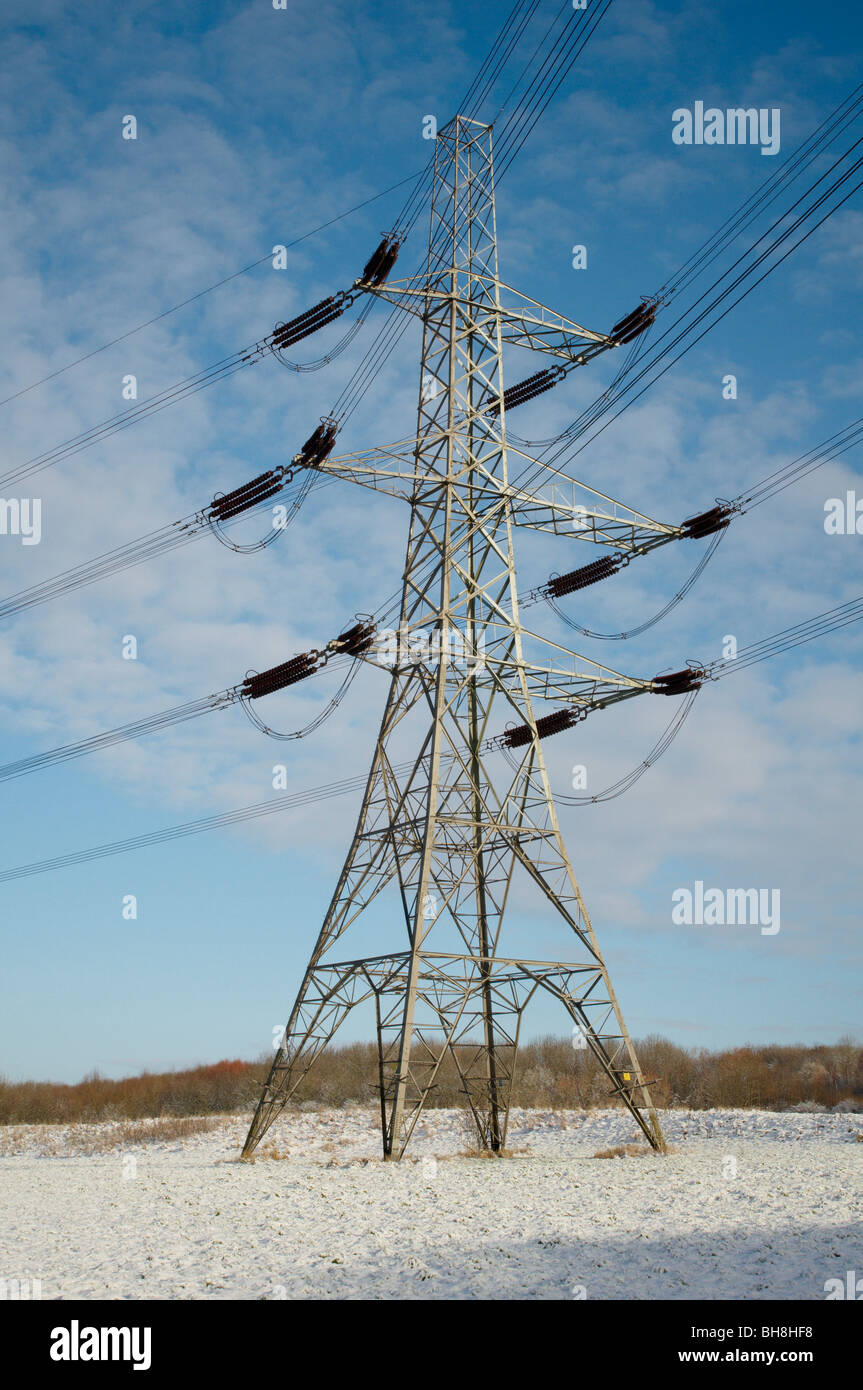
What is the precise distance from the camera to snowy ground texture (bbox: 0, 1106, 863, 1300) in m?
11.2

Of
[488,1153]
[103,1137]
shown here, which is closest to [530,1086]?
[103,1137]

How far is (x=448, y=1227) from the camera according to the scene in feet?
44.7

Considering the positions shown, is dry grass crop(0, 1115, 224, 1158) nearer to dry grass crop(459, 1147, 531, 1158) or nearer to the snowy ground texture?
the snowy ground texture

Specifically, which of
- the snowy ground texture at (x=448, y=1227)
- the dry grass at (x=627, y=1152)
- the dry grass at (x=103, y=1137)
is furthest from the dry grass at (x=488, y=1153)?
the dry grass at (x=103, y=1137)

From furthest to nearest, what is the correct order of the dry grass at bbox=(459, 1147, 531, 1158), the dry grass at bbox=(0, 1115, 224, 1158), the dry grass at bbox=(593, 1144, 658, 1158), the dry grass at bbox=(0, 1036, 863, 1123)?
the dry grass at bbox=(0, 1036, 863, 1123) → the dry grass at bbox=(0, 1115, 224, 1158) → the dry grass at bbox=(459, 1147, 531, 1158) → the dry grass at bbox=(593, 1144, 658, 1158)

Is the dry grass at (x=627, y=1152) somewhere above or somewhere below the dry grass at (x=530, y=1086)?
above

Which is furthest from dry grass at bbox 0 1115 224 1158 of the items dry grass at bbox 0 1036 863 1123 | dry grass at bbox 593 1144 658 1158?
dry grass at bbox 593 1144 658 1158

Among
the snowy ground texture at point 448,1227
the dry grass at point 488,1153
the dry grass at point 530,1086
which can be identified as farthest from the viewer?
the dry grass at point 530,1086

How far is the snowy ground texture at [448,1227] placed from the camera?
11.2 m

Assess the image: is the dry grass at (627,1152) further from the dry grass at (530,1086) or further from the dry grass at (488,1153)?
the dry grass at (530,1086)

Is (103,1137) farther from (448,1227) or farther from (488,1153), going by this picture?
(448,1227)

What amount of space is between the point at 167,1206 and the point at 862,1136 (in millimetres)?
21114
